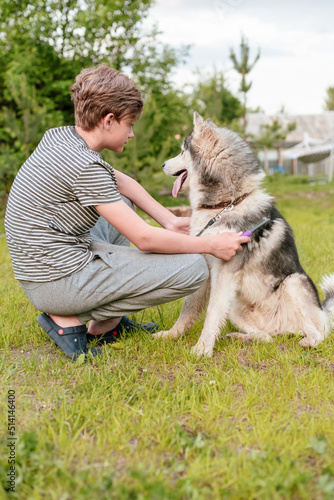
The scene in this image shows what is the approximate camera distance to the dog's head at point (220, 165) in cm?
285

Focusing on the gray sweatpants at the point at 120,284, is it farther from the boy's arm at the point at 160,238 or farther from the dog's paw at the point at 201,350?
the dog's paw at the point at 201,350

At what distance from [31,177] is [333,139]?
20692mm

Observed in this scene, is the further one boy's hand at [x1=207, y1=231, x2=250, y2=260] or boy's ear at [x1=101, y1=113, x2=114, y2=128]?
boy's hand at [x1=207, y1=231, x2=250, y2=260]

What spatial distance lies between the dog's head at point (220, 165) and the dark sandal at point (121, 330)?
0.95 meters

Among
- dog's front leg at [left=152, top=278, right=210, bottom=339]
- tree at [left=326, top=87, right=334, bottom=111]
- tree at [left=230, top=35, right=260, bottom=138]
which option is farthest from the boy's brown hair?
tree at [left=326, top=87, right=334, bottom=111]

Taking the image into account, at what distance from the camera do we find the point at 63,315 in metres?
2.67

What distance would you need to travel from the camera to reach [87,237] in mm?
2699

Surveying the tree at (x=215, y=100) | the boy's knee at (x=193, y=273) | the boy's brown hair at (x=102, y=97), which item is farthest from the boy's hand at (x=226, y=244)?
the tree at (x=215, y=100)

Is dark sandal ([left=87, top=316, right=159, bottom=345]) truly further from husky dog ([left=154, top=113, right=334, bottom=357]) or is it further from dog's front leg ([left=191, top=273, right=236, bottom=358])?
dog's front leg ([left=191, top=273, right=236, bottom=358])

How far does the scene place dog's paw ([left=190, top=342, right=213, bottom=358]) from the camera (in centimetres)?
262

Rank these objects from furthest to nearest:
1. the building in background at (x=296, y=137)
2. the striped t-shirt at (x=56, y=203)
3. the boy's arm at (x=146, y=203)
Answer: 1. the building in background at (x=296, y=137)
2. the boy's arm at (x=146, y=203)
3. the striped t-shirt at (x=56, y=203)

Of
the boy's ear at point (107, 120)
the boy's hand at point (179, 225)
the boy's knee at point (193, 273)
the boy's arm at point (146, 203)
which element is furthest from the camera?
the boy's hand at point (179, 225)

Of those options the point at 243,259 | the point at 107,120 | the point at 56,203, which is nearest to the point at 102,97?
the point at 107,120

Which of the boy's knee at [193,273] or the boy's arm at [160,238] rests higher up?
the boy's arm at [160,238]
